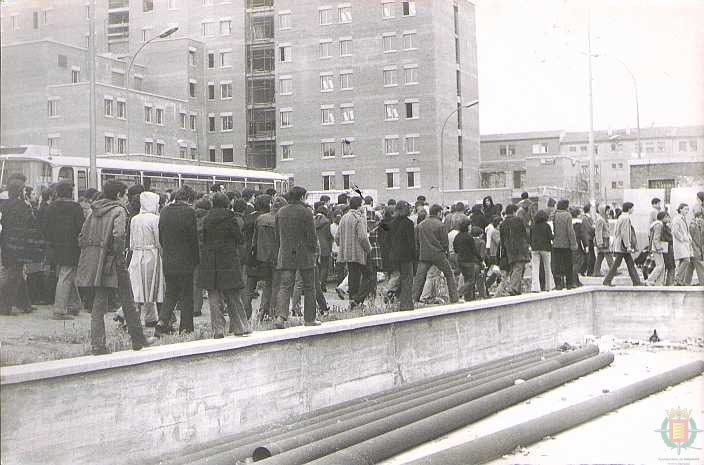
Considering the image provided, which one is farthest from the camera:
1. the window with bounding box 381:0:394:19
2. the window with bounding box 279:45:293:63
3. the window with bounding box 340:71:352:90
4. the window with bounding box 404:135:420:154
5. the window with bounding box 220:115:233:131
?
the window with bounding box 404:135:420:154

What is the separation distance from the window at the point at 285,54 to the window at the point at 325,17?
4.32 feet

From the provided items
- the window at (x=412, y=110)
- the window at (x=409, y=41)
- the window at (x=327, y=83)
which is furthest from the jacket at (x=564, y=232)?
the window at (x=412, y=110)

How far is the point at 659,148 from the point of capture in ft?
201

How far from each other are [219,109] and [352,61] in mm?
4835

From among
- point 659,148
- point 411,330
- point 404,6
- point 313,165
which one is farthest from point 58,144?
point 659,148

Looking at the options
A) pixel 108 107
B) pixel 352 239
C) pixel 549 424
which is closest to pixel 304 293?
pixel 352 239

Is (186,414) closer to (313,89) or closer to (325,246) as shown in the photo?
(325,246)

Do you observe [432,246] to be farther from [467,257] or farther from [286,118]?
[286,118]

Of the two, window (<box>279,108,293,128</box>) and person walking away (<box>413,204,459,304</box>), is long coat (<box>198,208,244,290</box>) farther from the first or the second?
window (<box>279,108,293,128</box>)

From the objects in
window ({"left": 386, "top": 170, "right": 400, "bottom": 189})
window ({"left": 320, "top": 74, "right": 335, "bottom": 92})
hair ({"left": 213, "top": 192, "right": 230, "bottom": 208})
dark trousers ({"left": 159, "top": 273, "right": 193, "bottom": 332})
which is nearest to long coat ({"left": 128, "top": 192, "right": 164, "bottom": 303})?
dark trousers ({"left": 159, "top": 273, "right": 193, "bottom": 332})

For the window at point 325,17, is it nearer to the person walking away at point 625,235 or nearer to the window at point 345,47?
the window at point 345,47

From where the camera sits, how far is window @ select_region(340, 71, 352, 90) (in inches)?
944

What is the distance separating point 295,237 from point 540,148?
7993 cm

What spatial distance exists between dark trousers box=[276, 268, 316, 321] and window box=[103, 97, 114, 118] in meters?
22.8
